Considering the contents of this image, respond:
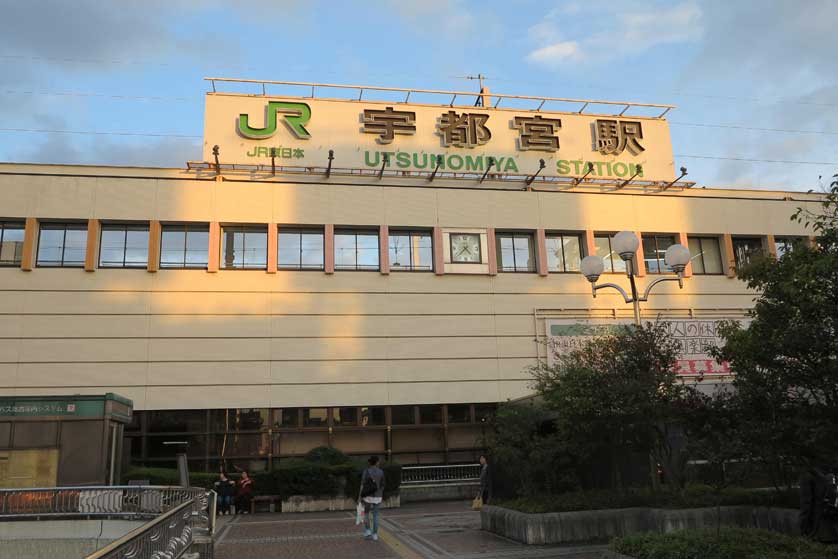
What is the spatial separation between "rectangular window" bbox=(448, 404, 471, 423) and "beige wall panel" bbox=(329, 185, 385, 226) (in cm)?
864

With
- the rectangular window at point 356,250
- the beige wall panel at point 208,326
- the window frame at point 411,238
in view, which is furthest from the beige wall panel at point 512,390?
the beige wall panel at point 208,326

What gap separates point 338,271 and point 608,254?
12604 mm

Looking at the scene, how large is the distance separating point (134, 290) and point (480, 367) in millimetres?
14669

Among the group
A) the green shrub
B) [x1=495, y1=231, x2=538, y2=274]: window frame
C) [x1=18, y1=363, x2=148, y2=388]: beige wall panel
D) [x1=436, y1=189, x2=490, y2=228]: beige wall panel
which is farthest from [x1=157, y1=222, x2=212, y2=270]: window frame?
[x1=495, y1=231, x2=538, y2=274]: window frame

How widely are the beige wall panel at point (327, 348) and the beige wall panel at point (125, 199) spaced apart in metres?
7.74

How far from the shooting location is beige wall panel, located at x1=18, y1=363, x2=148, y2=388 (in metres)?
27.2

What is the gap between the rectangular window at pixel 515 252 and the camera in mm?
32000

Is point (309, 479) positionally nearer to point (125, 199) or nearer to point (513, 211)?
point (125, 199)

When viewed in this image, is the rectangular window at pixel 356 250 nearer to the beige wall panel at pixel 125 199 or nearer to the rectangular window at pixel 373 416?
the rectangular window at pixel 373 416

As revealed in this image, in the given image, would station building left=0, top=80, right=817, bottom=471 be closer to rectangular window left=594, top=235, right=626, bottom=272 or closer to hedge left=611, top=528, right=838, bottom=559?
rectangular window left=594, top=235, right=626, bottom=272

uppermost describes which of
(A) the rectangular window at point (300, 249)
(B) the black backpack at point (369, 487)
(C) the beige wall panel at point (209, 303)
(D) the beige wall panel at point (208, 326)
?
(A) the rectangular window at point (300, 249)

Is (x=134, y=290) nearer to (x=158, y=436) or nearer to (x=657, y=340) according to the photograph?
(x=158, y=436)

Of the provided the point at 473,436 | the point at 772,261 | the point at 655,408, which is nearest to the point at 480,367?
the point at 473,436

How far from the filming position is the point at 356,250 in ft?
102
